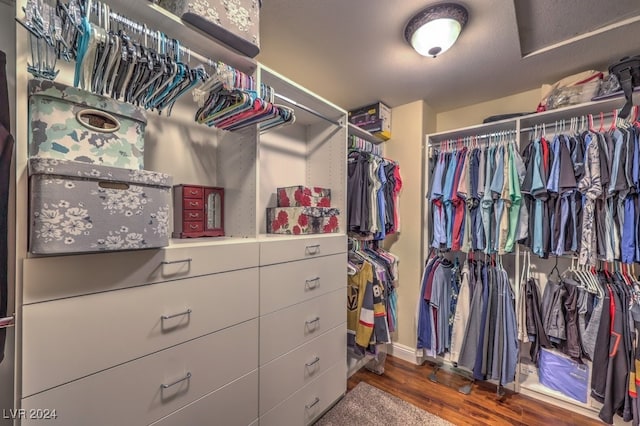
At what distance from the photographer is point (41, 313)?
714mm

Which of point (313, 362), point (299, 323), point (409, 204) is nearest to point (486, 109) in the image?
point (409, 204)

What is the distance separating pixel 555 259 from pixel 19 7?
3.09m

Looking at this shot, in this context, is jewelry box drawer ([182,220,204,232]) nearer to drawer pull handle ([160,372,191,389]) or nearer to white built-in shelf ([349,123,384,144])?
drawer pull handle ([160,372,191,389])

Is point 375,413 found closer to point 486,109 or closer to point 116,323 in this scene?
point 116,323

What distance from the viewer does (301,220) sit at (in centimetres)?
161

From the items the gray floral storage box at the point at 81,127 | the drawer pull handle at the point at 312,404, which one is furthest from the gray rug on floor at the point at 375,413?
the gray floral storage box at the point at 81,127

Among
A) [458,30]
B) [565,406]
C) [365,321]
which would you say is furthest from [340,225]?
[565,406]

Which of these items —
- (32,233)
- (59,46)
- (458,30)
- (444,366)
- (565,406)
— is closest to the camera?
(32,233)

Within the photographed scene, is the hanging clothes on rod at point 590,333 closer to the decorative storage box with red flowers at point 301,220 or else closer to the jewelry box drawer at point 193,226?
the decorative storage box with red flowers at point 301,220

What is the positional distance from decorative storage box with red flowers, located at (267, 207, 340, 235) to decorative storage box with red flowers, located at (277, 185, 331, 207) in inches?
3.2

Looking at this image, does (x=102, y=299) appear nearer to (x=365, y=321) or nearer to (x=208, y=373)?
(x=208, y=373)

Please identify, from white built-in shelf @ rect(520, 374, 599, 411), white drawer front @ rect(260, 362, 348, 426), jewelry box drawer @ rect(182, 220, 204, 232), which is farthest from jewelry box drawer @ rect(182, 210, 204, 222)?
white built-in shelf @ rect(520, 374, 599, 411)

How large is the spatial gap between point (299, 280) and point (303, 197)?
0.52m

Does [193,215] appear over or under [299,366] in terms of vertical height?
over
